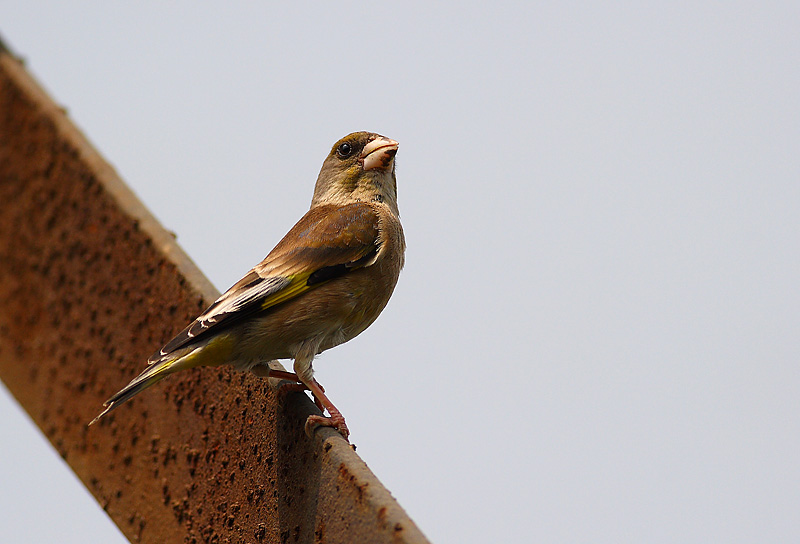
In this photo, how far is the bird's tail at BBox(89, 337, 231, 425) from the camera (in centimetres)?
368

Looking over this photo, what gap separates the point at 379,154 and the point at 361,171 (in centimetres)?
16

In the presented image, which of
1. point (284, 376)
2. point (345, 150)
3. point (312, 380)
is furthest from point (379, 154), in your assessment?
point (284, 376)

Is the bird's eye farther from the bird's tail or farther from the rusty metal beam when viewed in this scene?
the bird's tail

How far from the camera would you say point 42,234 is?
15.7ft

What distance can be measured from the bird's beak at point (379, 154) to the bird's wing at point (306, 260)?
1.41ft

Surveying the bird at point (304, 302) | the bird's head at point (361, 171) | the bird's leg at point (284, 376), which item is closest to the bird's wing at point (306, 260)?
the bird at point (304, 302)

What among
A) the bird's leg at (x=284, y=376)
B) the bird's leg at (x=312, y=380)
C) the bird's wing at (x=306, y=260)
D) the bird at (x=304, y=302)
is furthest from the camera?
the bird's wing at (x=306, y=260)

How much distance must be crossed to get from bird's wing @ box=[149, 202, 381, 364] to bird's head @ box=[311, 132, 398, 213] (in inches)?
14.6

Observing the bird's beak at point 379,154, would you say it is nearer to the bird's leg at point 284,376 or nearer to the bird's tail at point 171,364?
the bird's leg at point 284,376

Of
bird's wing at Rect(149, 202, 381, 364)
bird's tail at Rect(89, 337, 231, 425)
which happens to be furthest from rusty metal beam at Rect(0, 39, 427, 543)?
bird's wing at Rect(149, 202, 381, 364)

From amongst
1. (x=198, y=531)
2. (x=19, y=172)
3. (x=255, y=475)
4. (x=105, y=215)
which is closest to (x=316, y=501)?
(x=255, y=475)

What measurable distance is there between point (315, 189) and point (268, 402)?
261cm

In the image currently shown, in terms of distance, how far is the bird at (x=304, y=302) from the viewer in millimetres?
3939

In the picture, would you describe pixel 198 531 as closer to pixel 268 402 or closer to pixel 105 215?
pixel 268 402
